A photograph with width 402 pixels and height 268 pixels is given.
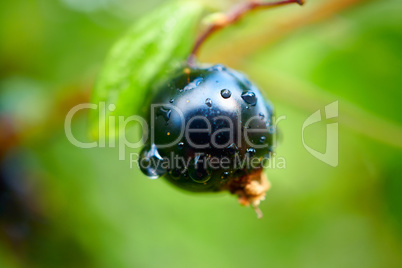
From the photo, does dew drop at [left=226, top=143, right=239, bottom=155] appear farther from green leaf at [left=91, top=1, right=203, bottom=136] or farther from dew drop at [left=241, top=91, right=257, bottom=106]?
green leaf at [left=91, top=1, right=203, bottom=136]

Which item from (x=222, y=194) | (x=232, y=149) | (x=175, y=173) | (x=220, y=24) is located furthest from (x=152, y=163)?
(x=222, y=194)

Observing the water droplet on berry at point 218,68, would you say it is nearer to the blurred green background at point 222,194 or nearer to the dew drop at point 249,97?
the dew drop at point 249,97

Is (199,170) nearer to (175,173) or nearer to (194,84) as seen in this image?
(175,173)

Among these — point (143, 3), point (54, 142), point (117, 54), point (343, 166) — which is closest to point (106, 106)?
point (117, 54)

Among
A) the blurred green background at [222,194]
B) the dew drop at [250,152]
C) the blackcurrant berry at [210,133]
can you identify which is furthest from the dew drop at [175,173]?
the blurred green background at [222,194]

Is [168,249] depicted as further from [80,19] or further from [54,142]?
[80,19]
